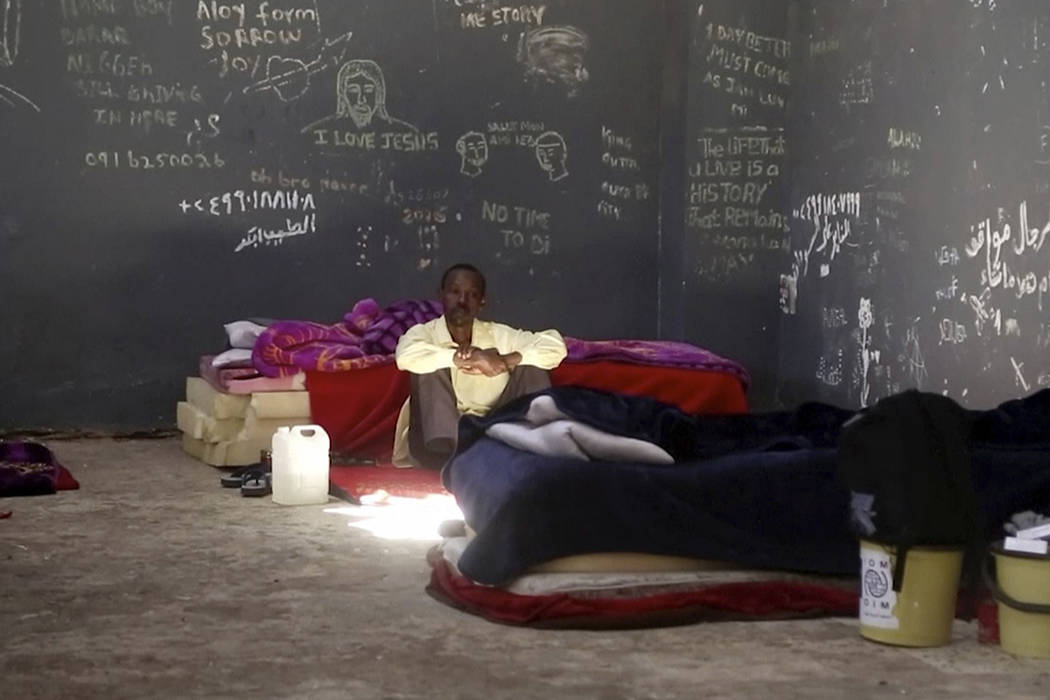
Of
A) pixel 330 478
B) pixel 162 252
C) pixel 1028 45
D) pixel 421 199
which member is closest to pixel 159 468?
pixel 330 478

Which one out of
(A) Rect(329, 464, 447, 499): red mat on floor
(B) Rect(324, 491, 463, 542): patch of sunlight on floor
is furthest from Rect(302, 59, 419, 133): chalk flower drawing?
(B) Rect(324, 491, 463, 542): patch of sunlight on floor

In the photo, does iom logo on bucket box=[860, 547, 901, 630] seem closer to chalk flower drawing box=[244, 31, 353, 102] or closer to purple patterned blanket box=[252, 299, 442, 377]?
purple patterned blanket box=[252, 299, 442, 377]

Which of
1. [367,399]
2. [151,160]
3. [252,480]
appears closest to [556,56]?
[151,160]

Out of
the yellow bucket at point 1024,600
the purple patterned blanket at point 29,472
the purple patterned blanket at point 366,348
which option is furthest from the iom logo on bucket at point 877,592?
the purple patterned blanket at point 29,472

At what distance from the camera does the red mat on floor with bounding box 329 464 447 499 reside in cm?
538

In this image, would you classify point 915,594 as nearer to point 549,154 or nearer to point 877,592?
point 877,592

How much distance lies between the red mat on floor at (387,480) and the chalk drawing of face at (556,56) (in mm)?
2855

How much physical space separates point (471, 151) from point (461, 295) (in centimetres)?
216

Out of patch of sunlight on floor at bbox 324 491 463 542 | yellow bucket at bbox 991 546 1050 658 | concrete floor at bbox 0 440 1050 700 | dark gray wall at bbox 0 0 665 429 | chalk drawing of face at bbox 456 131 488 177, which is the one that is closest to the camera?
concrete floor at bbox 0 440 1050 700

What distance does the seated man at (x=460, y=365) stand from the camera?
580 cm

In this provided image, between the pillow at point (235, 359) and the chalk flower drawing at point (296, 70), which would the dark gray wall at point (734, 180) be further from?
the pillow at point (235, 359)

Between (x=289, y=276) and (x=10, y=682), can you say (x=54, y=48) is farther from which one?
(x=10, y=682)

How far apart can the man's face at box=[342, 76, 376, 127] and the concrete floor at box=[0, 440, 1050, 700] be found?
12.1ft

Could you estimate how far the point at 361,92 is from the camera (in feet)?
25.3
